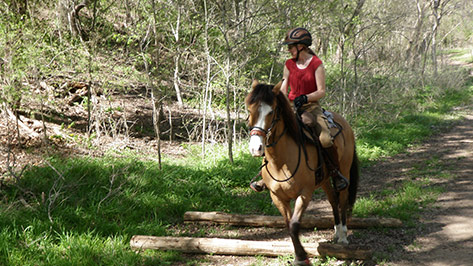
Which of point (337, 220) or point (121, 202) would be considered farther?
point (121, 202)

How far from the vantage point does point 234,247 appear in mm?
4637

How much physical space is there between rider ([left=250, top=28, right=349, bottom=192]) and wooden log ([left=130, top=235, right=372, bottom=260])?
751mm

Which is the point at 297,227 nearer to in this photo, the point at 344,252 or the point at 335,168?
the point at 344,252

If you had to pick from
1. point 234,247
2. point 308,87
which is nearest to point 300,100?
point 308,87

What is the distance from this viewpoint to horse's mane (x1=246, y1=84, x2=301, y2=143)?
3.62 metres

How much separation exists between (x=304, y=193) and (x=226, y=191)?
3.26m

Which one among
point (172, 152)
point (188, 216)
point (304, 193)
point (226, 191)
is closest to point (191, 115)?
point (172, 152)

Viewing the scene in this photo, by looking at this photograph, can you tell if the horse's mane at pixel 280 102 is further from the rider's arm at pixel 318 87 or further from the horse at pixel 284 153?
the rider's arm at pixel 318 87

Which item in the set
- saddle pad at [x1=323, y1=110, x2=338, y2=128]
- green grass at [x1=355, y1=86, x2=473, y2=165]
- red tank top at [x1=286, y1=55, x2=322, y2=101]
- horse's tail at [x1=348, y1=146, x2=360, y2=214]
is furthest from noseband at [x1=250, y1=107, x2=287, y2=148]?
green grass at [x1=355, y1=86, x2=473, y2=165]

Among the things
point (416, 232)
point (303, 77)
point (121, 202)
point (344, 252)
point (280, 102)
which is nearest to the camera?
point (280, 102)

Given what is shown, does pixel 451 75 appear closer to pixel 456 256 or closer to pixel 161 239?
pixel 456 256

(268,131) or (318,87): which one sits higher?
(318,87)

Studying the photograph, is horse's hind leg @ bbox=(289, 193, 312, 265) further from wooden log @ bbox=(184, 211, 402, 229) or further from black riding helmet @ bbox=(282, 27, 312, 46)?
black riding helmet @ bbox=(282, 27, 312, 46)

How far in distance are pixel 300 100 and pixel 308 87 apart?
0.91 ft
